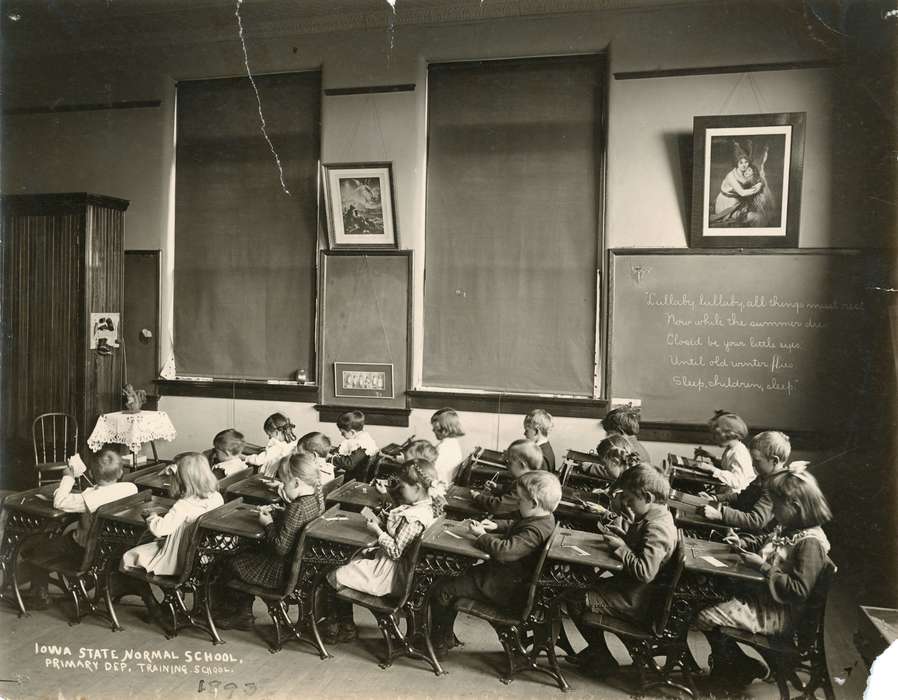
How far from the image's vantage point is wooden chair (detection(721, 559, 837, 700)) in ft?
8.10

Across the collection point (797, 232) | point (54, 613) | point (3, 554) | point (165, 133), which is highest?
point (165, 133)

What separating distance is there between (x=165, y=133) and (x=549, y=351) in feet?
12.5

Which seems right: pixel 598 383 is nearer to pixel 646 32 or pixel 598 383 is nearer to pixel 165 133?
pixel 646 32

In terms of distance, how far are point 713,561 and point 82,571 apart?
2895 millimetres

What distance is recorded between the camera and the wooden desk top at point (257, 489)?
11.2 ft

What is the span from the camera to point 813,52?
423 cm

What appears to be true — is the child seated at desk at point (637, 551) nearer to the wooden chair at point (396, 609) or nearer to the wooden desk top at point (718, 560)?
the wooden desk top at point (718, 560)

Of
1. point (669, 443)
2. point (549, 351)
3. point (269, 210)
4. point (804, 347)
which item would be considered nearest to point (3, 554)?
point (269, 210)

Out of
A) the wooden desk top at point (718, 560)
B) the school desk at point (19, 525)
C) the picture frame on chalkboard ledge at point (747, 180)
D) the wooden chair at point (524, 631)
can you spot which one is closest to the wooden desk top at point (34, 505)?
the school desk at point (19, 525)

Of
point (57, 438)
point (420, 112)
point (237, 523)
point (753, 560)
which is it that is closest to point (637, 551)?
point (753, 560)

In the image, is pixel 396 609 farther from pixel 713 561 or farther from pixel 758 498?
pixel 758 498

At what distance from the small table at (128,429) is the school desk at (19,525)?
190cm

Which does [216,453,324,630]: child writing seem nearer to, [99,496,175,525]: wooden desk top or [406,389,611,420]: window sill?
[99,496,175,525]: wooden desk top

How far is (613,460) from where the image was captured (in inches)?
152
